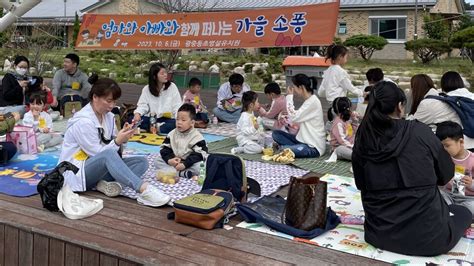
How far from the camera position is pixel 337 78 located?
274 inches

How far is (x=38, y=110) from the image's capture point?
6.66 m

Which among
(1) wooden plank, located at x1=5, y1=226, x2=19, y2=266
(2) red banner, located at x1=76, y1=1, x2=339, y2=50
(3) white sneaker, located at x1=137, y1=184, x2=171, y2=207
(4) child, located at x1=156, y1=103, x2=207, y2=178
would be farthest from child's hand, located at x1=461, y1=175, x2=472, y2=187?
(2) red banner, located at x1=76, y1=1, x2=339, y2=50

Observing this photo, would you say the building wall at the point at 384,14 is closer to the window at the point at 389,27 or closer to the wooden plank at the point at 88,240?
the window at the point at 389,27

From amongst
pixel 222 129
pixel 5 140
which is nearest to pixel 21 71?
pixel 5 140

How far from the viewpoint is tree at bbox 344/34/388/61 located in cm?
1989

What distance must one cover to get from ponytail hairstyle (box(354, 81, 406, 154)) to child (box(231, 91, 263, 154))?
318cm

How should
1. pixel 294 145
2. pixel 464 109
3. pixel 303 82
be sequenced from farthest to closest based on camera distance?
pixel 294 145, pixel 303 82, pixel 464 109

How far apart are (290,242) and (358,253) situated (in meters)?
0.43

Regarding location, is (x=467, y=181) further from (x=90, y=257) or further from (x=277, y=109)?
(x=277, y=109)

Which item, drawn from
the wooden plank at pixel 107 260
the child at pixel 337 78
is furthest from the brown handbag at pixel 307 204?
the child at pixel 337 78

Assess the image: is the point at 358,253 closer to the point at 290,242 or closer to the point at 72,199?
the point at 290,242

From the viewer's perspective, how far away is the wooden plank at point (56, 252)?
332 cm

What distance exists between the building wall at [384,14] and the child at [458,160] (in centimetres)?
1855

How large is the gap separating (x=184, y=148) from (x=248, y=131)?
1372mm
